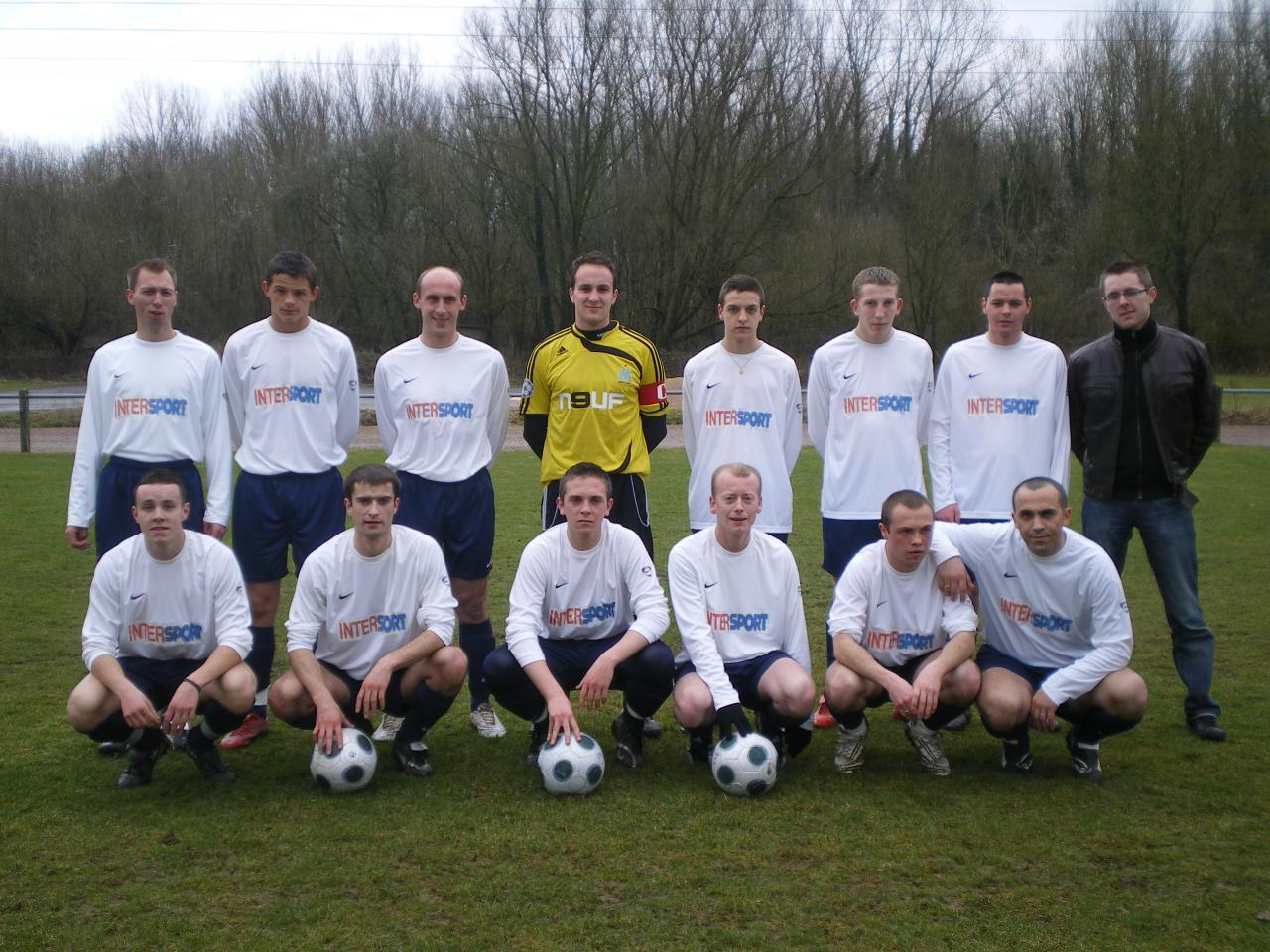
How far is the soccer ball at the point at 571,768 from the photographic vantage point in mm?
3930

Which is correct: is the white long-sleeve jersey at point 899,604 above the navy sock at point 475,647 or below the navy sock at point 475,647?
above

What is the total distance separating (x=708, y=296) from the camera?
96.9ft

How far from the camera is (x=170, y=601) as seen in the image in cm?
415

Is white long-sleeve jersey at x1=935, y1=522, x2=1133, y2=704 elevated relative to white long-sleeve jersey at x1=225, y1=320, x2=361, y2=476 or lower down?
lower down

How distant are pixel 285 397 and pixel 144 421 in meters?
0.59

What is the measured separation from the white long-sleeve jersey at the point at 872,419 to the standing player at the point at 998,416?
0.14 m

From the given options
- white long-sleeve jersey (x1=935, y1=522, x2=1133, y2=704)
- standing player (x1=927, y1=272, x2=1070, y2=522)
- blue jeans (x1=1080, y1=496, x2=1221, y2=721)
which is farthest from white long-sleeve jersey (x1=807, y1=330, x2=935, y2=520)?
blue jeans (x1=1080, y1=496, x2=1221, y2=721)

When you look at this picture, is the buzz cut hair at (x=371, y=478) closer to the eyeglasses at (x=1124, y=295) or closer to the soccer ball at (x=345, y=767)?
the soccer ball at (x=345, y=767)

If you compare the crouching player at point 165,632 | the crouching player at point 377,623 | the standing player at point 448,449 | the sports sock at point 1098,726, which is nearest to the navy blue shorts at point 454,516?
the standing player at point 448,449

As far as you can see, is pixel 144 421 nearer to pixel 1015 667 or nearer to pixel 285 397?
pixel 285 397

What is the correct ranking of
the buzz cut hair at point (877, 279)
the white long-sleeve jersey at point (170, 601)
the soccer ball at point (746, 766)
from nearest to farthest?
the soccer ball at point (746, 766)
the white long-sleeve jersey at point (170, 601)
the buzz cut hair at point (877, 279)

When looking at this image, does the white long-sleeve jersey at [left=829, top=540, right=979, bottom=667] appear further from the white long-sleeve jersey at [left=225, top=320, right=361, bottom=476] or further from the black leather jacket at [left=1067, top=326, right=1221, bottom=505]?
the white long-sleeve jersey at [left=225, top=320, right=361, bottom=476]

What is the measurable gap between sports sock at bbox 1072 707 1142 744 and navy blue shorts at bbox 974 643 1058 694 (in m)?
0.21

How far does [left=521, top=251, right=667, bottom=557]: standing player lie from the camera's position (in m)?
4.88
